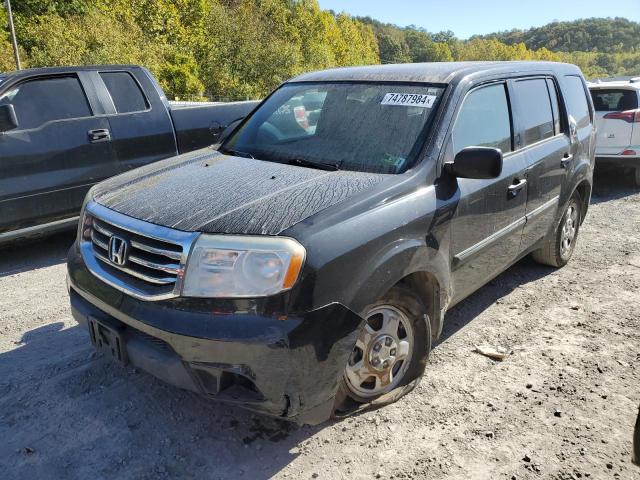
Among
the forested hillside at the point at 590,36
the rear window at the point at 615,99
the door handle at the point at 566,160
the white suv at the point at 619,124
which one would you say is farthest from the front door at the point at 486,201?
the forested hillside at the point at 590,36

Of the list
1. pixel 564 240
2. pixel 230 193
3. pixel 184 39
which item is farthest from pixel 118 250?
pixel 184 39

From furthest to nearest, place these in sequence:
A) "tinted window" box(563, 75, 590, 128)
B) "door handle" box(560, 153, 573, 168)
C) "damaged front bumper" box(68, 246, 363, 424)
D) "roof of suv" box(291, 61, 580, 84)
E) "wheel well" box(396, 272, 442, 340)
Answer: "tinted window" box(563, 75, 590, 128)
"door handle" box(560, 153, 573, 168)
"roof of suv" box(291, 61, 580, 84)
"wheel well" box(396, 272, 442, 340)
"damaged front bumper" box(68, 246, 363, 424)

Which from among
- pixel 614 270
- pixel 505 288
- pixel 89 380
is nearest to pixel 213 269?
pixel 89 380

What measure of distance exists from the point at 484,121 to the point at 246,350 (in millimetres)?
2204

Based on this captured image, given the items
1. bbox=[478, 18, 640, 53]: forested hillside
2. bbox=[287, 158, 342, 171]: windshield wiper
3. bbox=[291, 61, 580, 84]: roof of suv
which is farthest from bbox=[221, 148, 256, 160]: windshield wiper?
bbox=[478, 18, 640, 53]: forested hillside

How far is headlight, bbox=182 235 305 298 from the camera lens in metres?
2.18

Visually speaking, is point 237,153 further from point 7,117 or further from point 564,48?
point 564,48

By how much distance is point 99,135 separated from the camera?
17.7 ft

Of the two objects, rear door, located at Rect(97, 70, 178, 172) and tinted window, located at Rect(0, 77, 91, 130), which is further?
rear door, located at Rect(97, 70, 178, 172)

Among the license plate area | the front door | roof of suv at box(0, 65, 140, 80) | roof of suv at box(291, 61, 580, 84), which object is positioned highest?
roof of suv at box(0, 65, 140, 80)

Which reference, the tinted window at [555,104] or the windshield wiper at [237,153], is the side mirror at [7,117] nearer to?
the windshield wiper at [237,153]

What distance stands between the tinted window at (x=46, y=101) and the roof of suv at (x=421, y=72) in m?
2.61

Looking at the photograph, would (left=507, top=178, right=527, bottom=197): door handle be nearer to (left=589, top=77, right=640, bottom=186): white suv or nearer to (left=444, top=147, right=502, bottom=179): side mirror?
(left=444, top=147, right=502, bottom=179): side mirror

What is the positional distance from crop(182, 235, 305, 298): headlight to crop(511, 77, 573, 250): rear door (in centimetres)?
227
